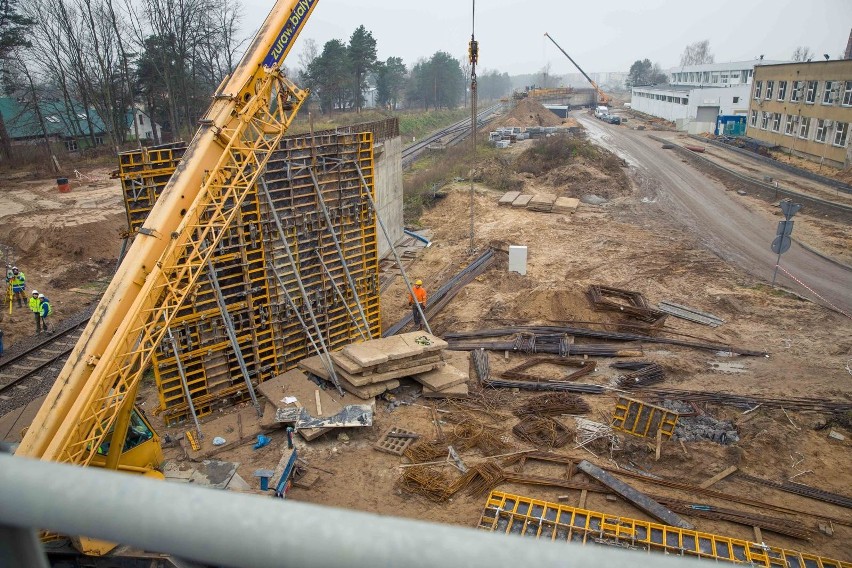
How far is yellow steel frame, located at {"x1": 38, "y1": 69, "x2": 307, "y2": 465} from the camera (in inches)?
313

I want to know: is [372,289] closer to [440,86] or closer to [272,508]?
[272,508]

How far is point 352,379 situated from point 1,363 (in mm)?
10372

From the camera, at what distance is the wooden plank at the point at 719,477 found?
34.0 ft

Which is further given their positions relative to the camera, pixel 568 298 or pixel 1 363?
pixel 568 298

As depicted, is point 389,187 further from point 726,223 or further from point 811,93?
point 811,93

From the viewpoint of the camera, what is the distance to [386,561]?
1.06m

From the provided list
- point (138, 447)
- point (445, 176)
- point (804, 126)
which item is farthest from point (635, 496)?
point (804, 126)

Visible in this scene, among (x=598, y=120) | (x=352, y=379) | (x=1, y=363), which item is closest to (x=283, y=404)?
(x=352, y=379)

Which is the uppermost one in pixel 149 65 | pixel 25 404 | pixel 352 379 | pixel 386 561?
pixel 149 65

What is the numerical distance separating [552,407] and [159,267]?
28.6ft

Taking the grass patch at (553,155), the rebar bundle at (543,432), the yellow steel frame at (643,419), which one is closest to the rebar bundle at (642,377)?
the yellow steel frame at (643,419)

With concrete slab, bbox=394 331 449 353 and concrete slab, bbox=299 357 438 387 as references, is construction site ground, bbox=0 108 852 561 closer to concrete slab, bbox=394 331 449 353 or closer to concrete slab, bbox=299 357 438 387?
concrete slab, bbox=299 357 438 387

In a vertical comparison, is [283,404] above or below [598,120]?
below

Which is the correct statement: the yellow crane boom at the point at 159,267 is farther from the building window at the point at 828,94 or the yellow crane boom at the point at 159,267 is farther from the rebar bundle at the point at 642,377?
the building window at the point at 828,94
